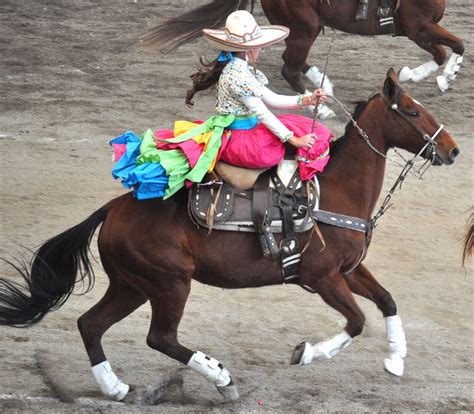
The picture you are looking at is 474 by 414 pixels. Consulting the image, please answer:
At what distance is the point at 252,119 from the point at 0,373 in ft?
7.07

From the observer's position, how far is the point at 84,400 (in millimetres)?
6332

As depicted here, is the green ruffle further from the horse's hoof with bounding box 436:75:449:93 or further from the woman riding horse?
the horse's hoof with bounding box 436:75:449:93

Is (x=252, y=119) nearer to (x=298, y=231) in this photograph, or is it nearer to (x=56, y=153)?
(x=298, y=231)

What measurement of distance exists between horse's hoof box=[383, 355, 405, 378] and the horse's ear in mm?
1537

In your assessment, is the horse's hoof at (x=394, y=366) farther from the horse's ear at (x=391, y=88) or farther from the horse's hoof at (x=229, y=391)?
the horse's ear at (x=391, y=88)

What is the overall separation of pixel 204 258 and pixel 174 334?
18.2 inches

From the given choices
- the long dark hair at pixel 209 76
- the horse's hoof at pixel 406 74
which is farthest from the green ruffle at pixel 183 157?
the horse's hoof at pixel 406 74

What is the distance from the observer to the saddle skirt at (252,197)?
6.19m

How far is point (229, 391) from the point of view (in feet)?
20.6

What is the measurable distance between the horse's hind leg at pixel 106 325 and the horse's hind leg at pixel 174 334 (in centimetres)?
24

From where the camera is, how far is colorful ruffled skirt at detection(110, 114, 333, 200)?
609 centimetres

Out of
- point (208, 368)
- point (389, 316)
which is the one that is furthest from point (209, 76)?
point (389, 316)

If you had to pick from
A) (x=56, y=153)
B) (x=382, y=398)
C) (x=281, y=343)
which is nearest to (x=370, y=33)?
(x=56, y=153)

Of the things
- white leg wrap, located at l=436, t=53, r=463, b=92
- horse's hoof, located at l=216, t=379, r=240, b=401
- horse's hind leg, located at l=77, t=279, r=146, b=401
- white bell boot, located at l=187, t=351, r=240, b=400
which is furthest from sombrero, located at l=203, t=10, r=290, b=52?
white leg wrap, located at l=436, t=53, r=463, b=92
